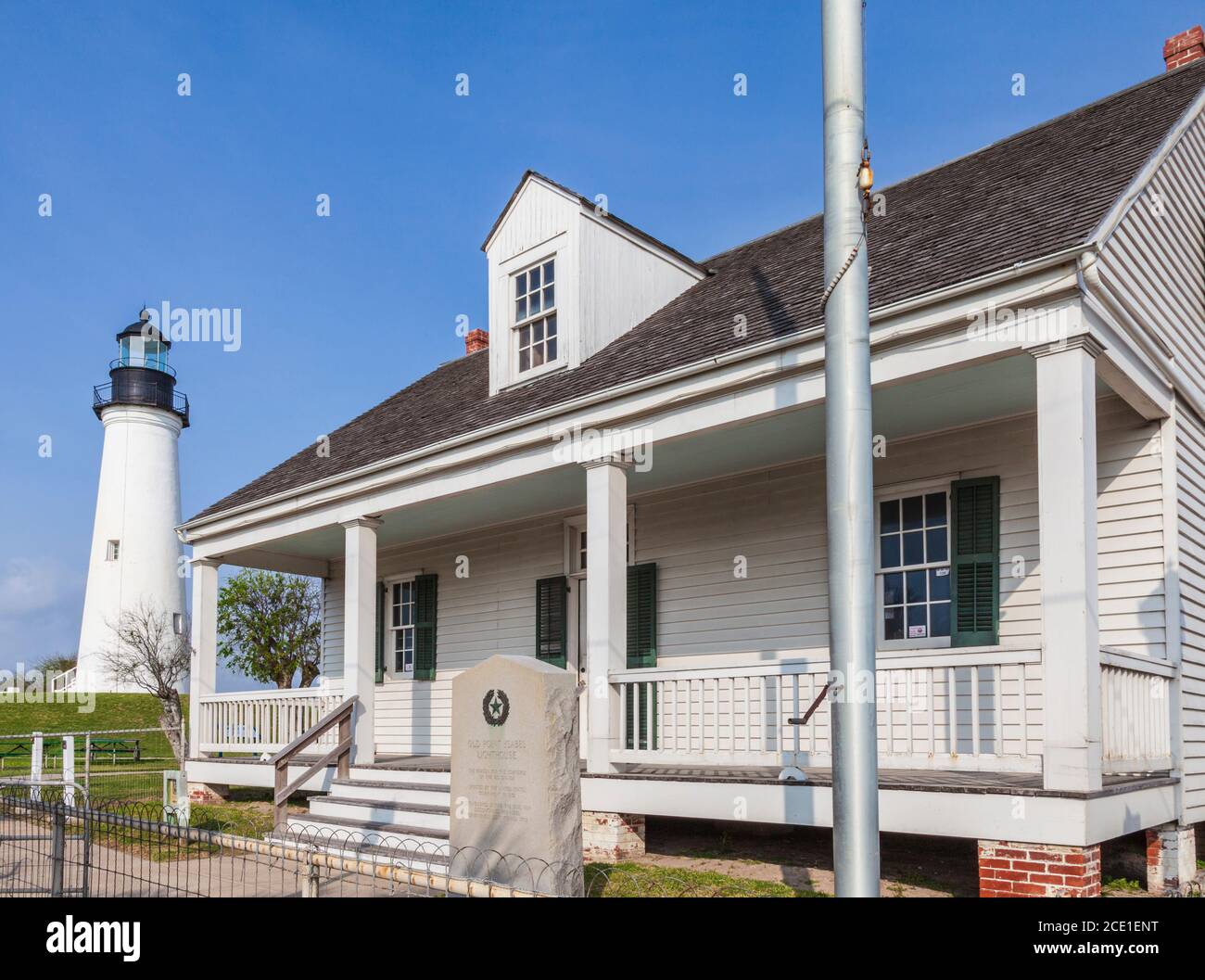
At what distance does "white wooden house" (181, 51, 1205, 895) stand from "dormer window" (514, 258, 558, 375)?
0.13 ft

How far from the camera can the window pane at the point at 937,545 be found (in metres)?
10.6

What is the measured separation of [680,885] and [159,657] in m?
21.6

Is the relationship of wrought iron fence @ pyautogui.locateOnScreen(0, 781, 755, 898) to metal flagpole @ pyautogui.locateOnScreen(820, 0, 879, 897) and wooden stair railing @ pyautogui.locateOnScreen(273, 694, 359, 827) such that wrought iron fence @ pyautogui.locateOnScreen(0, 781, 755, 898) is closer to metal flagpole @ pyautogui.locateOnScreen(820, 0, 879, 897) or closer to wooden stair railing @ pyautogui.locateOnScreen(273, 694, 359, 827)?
wooden stair railing @ pyautogui.locateOnScreen(273, 694, 359, 827)

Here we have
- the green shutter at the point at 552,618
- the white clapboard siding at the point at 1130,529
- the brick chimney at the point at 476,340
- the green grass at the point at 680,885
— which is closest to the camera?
the green grass at the point at 680,885

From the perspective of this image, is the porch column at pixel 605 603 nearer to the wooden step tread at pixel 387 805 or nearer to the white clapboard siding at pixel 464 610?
the wooden step tread at pixel 387 805

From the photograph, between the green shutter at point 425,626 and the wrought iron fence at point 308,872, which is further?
the green shutter at point 425,626

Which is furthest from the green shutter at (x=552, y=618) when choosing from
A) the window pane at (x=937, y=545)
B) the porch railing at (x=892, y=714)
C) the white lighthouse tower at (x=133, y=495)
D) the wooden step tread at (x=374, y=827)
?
the white lighthouse tower at (x=133, y=495)

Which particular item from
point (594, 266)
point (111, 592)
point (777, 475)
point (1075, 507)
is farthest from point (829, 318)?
point (111, 592)

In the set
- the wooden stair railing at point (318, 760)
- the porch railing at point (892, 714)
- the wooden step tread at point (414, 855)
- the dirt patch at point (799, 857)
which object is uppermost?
the porch railing at point (892, 714)

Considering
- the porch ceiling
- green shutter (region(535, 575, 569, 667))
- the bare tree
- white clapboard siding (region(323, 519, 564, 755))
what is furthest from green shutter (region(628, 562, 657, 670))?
the bare tree

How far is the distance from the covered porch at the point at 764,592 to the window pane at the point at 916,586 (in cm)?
27

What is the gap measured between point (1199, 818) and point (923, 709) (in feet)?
7.75

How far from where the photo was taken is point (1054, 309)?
757cm

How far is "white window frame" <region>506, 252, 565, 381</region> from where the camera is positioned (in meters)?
13.2
